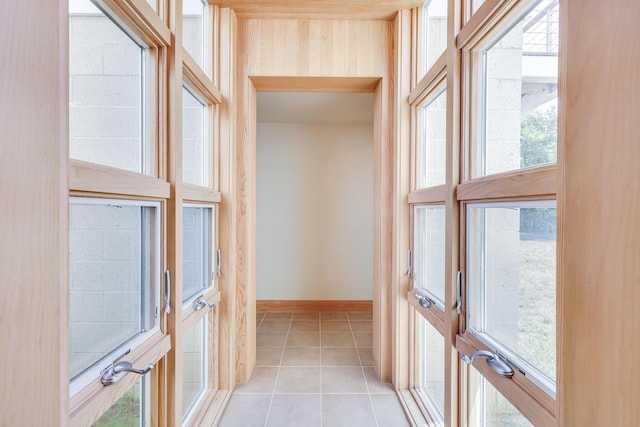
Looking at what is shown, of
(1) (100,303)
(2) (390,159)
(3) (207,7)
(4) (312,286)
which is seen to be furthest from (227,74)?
(4) (312,286)

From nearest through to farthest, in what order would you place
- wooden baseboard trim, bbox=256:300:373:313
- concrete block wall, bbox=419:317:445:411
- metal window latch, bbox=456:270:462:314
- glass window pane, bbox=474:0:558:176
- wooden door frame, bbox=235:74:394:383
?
1. glass window pane, bbox=474:0:558:176
2. metal window latch, bbox=456:270:462:314
3. concrete block wall, bbox=419:317:445:411
4. wooden door frame, bbox=235:74:394:383
5. wooden baseboard trim, bbox=256:300:373:313

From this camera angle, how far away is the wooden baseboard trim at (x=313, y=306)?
152 inches

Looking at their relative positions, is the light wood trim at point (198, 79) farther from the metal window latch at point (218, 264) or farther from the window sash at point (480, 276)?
the window sash at point (480, 276)

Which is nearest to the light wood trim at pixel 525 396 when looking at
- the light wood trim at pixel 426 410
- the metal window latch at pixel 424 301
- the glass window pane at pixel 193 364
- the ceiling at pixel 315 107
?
the metal window latch at pixel 424 301

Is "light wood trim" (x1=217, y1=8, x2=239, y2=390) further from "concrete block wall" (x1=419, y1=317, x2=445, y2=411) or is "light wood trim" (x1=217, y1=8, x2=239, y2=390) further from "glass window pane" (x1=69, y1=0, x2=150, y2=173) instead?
"concrete block wall" (x1=419, y1=317, x2=445, y2=411)

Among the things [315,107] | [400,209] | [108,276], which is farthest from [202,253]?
[315,107]

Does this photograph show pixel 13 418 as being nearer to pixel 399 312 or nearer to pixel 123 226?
pixel 123 226

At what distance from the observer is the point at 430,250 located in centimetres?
184

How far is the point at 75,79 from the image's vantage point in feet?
2.85

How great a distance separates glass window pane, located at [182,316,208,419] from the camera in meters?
1.67

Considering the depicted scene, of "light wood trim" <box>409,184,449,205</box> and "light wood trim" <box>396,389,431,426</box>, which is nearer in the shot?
"light wood trim" <box>409,184,449,205</box>

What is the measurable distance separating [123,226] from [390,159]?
1622 millimetres

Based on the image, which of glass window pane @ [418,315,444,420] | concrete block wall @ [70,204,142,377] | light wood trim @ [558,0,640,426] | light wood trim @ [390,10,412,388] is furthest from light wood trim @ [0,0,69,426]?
light wood trim @ [390,10,412,388]

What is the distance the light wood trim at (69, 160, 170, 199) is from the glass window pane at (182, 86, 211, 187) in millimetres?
480
